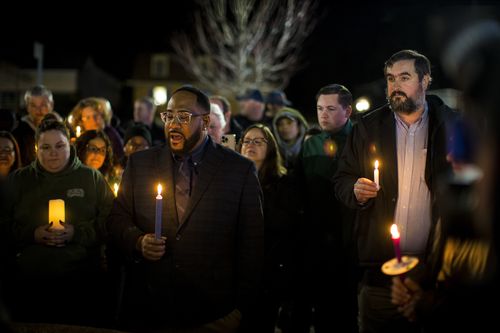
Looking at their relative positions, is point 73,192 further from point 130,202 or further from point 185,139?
point 185,139

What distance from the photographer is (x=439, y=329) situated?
2.72 meters

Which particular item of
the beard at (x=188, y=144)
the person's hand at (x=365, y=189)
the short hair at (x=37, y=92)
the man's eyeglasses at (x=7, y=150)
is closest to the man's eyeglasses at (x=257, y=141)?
the beard at (x=188, y=144)

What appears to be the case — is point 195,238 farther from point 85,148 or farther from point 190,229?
point 85,148

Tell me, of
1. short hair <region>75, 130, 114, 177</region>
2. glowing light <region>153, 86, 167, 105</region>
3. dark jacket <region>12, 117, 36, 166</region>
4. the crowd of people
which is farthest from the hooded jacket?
glowing light <region>153, 86, 167, 105</region>

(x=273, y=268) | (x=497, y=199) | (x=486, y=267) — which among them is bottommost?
(x=273, y=268)

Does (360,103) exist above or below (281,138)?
above

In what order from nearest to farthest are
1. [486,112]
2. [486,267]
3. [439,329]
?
[486,112]
[486,267]
[439,329]

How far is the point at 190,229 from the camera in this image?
4.05m

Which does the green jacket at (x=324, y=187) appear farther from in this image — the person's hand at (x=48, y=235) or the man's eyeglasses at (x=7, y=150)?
the man's eyeglasses at (x=7, y=150)

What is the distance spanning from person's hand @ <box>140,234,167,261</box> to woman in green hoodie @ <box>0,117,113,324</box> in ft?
4.11

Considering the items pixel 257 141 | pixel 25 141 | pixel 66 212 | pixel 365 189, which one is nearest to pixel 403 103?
pixel 365 189

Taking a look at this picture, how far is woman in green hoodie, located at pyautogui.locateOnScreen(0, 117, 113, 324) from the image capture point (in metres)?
4.97

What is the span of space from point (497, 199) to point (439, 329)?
2.38 ft

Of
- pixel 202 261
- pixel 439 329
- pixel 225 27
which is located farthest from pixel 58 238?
pixel 225 27
